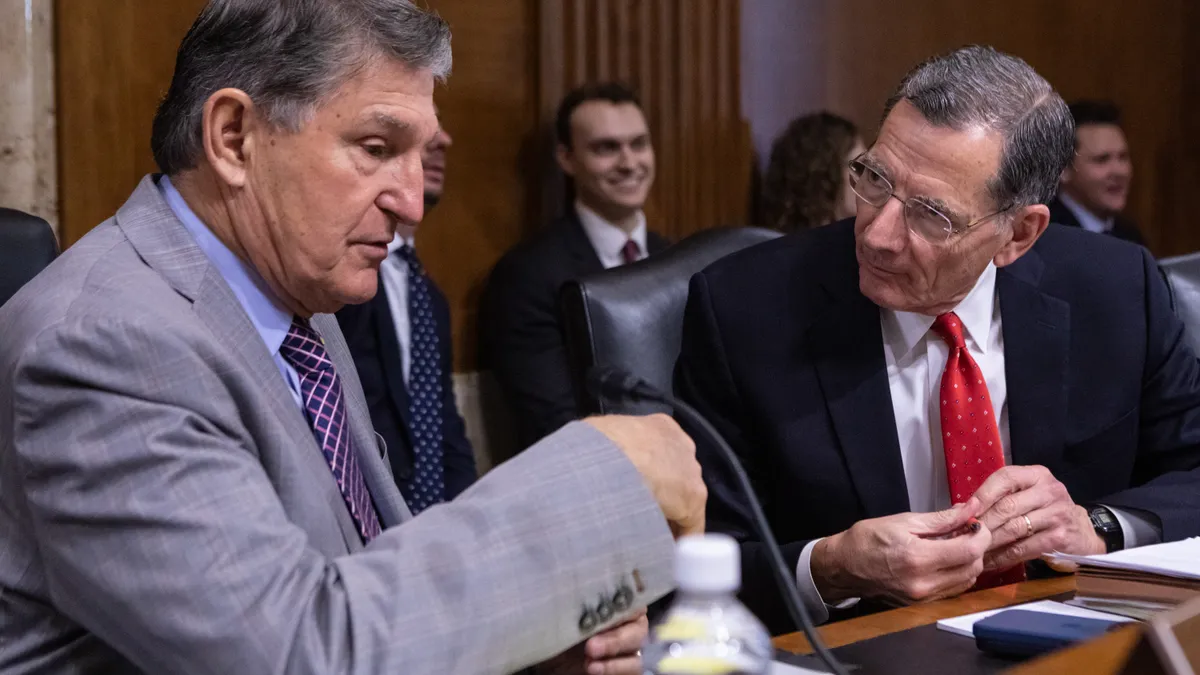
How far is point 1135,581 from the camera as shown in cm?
144

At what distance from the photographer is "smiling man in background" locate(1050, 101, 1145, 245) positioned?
4863 millimetres

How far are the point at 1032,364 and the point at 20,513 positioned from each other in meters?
1.43

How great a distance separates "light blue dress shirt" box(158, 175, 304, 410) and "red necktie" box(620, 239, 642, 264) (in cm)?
269

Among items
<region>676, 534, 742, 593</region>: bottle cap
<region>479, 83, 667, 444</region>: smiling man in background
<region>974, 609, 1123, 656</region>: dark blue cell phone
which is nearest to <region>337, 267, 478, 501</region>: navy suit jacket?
<region>479, 83, 667, 444</region>: smiling man in background

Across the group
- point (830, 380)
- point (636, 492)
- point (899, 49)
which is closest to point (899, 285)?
point (830, 380)

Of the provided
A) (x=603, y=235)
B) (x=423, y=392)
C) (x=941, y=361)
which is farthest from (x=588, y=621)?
(x=603, y=235)

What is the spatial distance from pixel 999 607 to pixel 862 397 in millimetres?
443

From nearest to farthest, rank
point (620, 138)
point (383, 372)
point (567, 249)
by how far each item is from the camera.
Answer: point (383, 372)
point (567, 249)
point (620, 138)

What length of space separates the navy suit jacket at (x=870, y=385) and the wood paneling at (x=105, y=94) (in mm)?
1743

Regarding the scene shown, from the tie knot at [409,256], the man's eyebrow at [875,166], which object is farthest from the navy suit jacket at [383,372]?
the man's eyebrow at [875,166]

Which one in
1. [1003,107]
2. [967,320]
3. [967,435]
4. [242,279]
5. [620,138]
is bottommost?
[967,435]

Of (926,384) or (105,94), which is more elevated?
(105,94)

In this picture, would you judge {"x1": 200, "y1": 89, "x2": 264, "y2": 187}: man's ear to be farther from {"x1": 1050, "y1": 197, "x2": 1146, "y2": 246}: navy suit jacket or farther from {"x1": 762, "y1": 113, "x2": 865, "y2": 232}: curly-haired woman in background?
{"x1": 1050, "y1": 197, "x2": 1146, "y2": 246}: navy suit jacket

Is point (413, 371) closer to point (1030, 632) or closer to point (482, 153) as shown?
point (482, 153)
